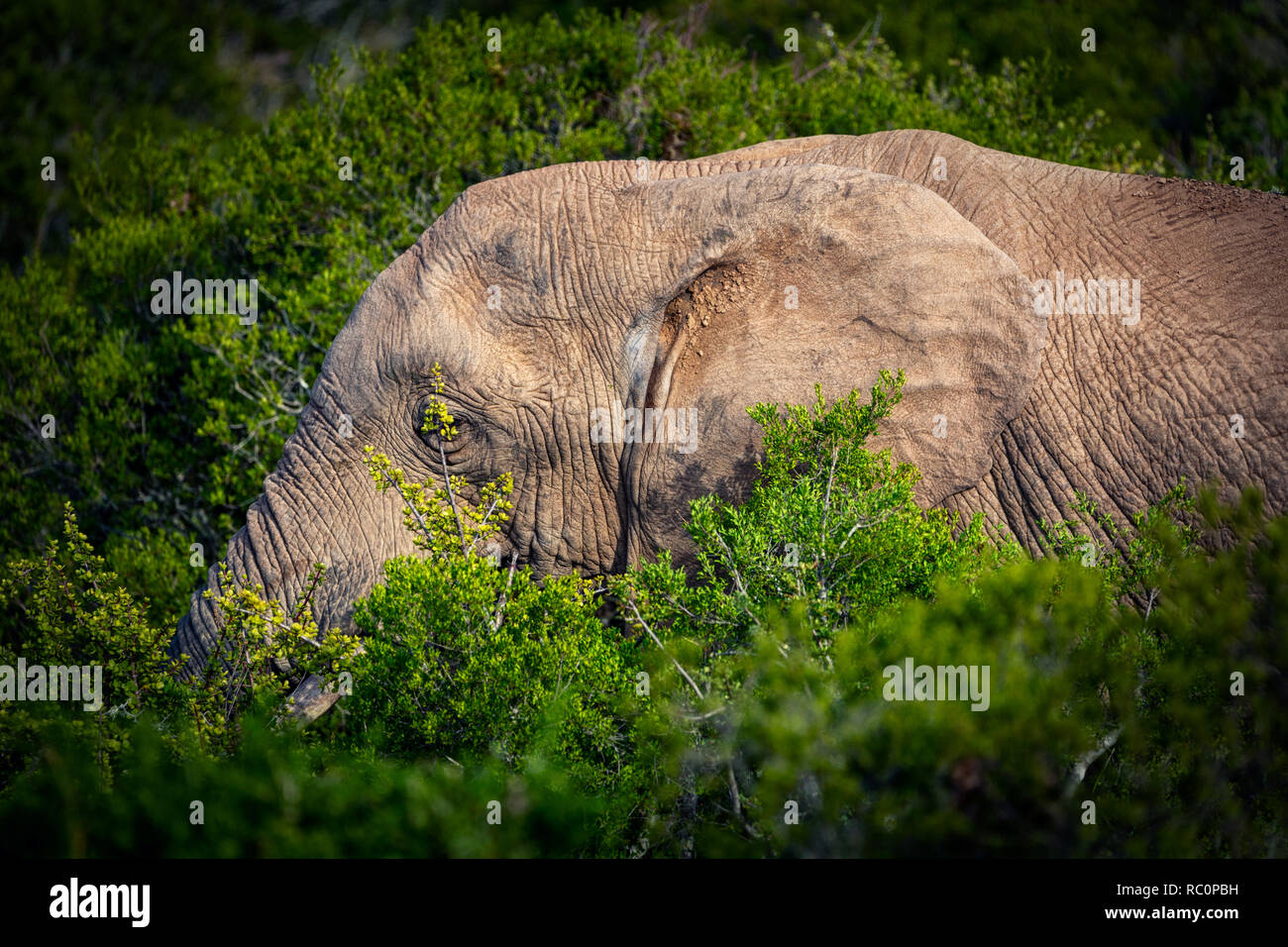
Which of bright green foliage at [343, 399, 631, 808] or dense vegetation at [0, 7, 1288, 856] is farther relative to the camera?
bright green foliage at [343, 399, 631, 808]

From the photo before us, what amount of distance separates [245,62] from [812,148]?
71.3ft

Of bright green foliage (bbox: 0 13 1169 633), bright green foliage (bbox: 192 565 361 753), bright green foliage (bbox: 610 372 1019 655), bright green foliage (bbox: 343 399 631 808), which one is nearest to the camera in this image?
bright green foliage (bbox: 343 399 631 808)

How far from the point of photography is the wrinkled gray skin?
5449 millimetres

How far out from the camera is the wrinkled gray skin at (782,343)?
545 centimetres

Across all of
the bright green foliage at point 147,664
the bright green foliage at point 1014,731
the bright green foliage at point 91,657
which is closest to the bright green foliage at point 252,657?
the bright green foliage at point 147,664

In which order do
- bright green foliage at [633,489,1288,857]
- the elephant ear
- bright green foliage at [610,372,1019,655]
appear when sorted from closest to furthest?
bright green foliage at [633,489,1288,857], bright green foliage at [610,372,1019,655], the elephant ear

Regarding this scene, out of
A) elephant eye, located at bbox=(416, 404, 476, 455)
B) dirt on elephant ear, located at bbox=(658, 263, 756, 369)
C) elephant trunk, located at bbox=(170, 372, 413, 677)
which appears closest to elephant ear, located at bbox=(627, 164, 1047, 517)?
dirt on elephant ear, located at bbox=(658, 263, 756, 369)

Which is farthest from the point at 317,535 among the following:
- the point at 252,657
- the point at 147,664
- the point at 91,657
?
the point at 91,657

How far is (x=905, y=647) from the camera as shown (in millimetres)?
3887

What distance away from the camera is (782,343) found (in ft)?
18.3

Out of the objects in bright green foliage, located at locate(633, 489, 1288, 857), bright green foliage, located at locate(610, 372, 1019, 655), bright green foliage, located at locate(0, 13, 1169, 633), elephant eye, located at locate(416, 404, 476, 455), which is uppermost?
bright green foliage, located at locate(0, 13, 1169, 633)

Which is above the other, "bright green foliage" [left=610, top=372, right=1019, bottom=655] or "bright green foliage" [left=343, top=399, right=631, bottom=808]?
"bright green foliage" [left=610, top=372, right=1019, bottom=655]

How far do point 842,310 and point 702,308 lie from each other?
2.12ft

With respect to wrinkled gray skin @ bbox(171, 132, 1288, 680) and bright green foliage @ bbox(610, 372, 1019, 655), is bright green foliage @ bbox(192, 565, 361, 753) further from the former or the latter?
bright green foliage @ bbox(610, 372, 1019, 655)
